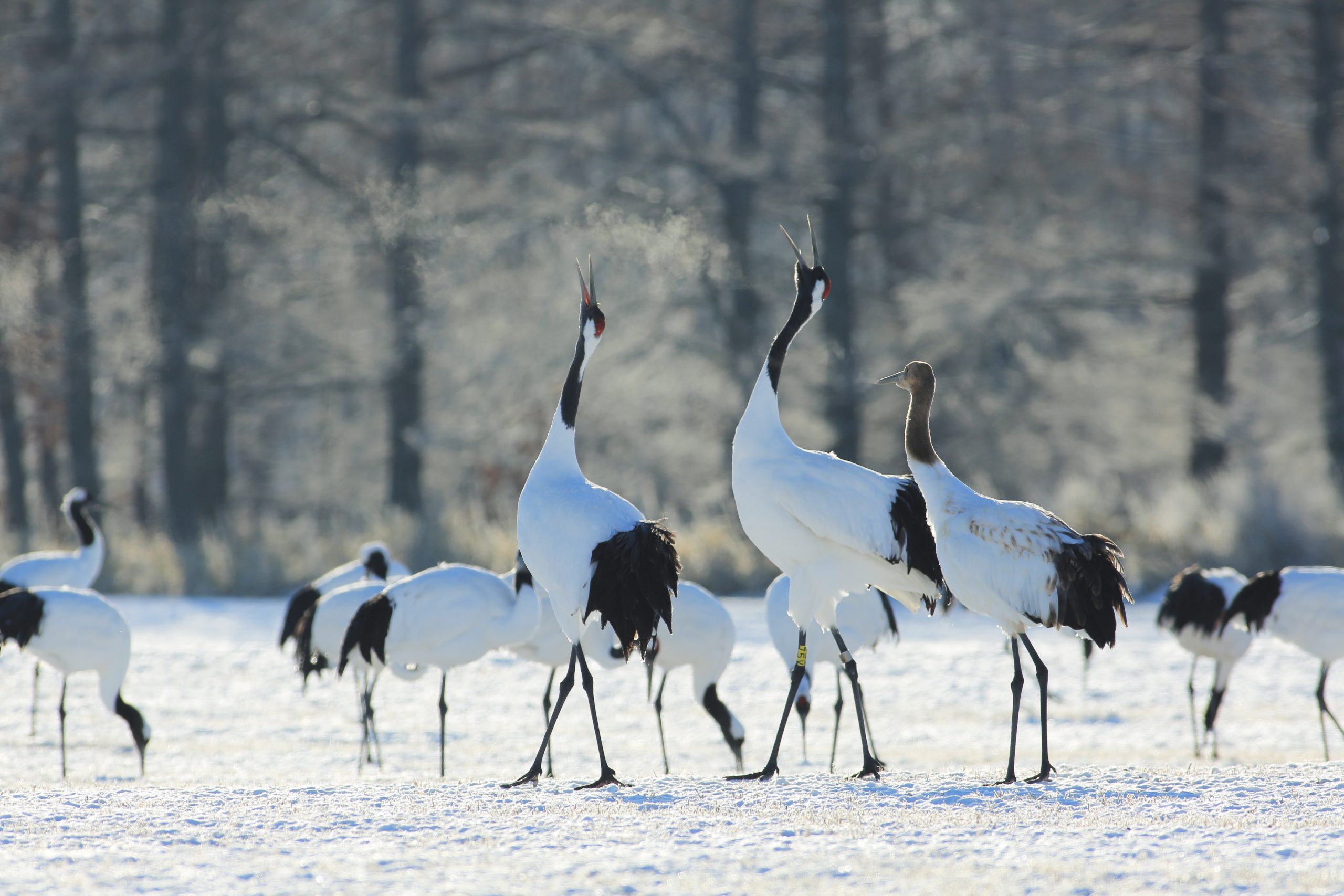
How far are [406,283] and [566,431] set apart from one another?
14984mm

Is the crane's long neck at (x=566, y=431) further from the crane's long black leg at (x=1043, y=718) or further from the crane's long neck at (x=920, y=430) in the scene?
the crane's long black leg at (x=1043, y=718)

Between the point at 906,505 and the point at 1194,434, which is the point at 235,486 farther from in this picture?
the point at 906,505

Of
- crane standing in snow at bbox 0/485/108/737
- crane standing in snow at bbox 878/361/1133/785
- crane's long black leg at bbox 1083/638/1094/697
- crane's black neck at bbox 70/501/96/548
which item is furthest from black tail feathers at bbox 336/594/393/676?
crane's black neck at bbox 70/501/96/548

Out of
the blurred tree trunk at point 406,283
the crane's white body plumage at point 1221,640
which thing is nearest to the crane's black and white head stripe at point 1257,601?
the crane's white body plumage at point 1221,640

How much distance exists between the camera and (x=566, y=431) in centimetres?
685

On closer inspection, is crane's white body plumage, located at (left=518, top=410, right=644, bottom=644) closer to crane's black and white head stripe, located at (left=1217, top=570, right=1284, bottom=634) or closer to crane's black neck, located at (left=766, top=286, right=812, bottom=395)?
crane's black neck, located at (left=766, top=286, right=812, bottom=395)

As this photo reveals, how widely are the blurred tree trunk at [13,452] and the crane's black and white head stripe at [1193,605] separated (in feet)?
62.3

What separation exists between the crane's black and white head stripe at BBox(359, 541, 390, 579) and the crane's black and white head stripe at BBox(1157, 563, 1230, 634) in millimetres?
5452

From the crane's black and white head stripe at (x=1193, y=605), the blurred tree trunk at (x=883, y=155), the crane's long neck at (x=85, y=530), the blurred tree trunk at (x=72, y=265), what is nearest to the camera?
the crane's black and white head stripe at (x=1193, y=605)

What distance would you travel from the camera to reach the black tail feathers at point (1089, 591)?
19.7ft

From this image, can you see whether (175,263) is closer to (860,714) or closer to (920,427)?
(920,427)

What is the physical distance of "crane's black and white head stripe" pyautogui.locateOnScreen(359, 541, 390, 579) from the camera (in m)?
10.8

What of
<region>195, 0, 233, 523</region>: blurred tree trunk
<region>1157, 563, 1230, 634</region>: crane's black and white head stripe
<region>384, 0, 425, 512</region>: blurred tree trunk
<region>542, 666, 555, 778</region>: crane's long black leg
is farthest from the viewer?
<region>195, 0, 233, 523</region>: blurred tree trunk

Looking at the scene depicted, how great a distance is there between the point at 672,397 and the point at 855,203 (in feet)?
12.7
